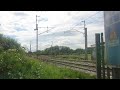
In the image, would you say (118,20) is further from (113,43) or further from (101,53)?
(101,53)
